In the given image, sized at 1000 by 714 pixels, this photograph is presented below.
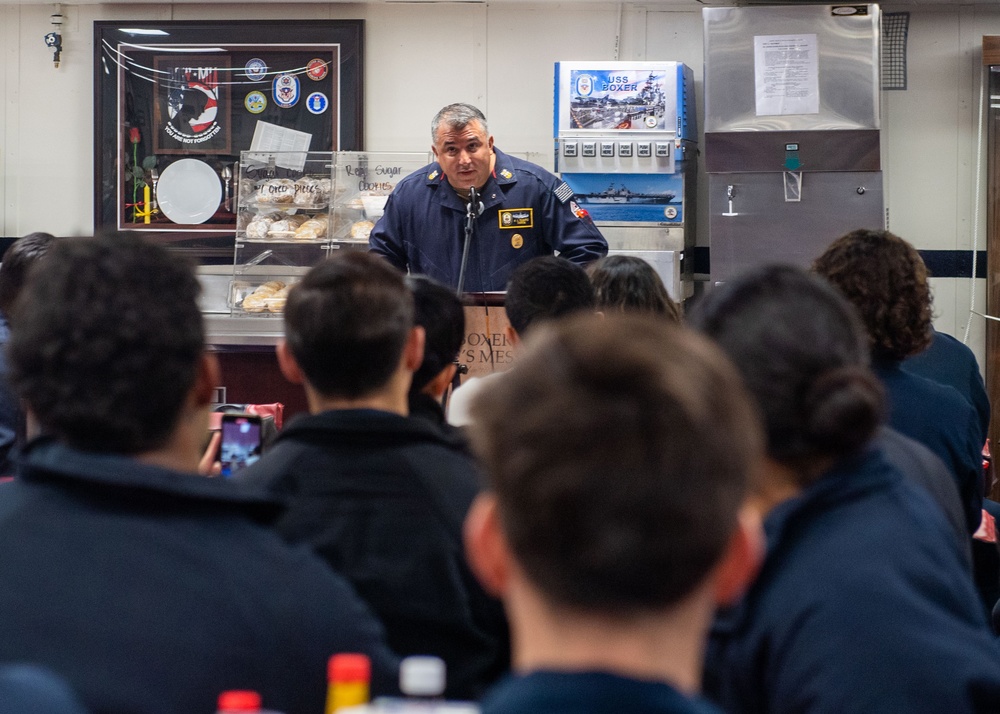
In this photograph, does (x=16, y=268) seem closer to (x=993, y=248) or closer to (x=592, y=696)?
(x=592, y=696)

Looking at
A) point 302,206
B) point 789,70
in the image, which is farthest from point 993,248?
point 302,206

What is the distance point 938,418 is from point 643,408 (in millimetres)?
1591

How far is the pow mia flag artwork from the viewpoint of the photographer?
233 inches

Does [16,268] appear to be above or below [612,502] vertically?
above

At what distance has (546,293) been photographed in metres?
2.75

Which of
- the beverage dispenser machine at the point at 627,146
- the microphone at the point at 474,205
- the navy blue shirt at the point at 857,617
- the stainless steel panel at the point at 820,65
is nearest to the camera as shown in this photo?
Answer: the navy blue shirt at the point at 857,617

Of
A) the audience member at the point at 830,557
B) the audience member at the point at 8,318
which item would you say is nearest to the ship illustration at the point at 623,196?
the audience member at the point at 8,318

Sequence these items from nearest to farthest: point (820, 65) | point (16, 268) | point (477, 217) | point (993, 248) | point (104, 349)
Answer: point (104, 349), point (16, 268), point (477, 217), point (820, 65), point (993, 248)

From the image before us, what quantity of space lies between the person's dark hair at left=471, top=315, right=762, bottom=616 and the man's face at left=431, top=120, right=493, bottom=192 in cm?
343

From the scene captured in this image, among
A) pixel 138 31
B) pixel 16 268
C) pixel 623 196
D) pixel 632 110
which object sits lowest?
pixel 16 268

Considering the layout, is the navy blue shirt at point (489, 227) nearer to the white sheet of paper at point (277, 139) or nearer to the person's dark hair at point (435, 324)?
the white sheet of paper at point (277, 139)

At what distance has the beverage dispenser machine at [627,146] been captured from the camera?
5332 mm

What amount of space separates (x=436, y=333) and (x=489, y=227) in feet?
6.91

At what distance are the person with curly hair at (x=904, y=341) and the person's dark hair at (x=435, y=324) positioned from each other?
726 millimetres
